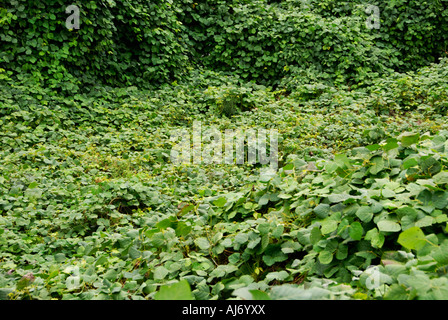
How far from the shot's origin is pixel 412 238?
1561 millimetres

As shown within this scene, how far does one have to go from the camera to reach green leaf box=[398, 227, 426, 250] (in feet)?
5.08

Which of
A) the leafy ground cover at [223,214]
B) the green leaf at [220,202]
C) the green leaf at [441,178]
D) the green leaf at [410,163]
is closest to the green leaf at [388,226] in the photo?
the leafy ground cover at [223,214]

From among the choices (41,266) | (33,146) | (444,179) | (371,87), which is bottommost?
(41,266)

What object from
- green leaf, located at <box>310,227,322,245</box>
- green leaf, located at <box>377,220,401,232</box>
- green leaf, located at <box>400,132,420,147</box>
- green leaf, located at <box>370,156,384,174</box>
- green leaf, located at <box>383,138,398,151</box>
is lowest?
green leaf, located at <box>310,227,322,245</box>

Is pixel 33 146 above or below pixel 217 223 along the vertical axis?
above

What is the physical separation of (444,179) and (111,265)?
2.00 m

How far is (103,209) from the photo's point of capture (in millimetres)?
3664

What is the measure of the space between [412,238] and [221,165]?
348cm

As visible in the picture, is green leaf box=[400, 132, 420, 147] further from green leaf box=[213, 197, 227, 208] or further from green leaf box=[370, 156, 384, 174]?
green leaf box=[213, 197, 227, 208]

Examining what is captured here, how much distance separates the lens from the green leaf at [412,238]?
61.0 inches

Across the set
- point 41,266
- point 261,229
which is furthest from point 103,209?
point 261,229

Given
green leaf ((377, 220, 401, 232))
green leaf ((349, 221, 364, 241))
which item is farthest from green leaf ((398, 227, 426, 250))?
green leaf ((349, 221, 364, 241))

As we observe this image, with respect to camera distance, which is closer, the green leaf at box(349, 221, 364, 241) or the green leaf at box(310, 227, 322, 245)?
the green leaf at box(349, 221, 364, 241)

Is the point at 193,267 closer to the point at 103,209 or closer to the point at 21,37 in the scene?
the point at 103,209
